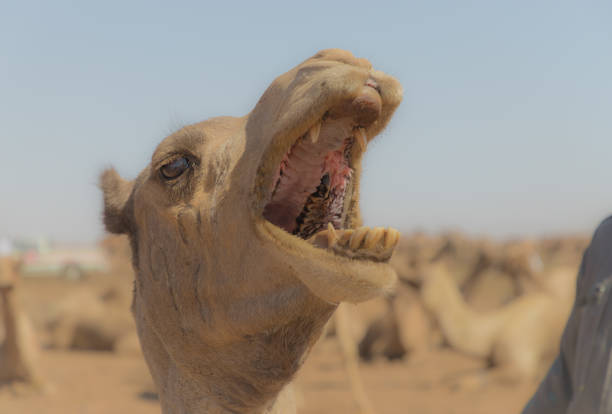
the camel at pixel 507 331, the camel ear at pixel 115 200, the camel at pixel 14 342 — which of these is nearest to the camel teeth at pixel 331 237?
the camel ear at pixel 115 200

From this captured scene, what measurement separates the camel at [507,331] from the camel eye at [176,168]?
379 inches

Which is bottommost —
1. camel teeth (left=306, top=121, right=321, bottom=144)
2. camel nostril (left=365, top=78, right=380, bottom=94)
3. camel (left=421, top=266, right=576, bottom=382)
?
camel (left=421, top=266, right=576, bottom=382)

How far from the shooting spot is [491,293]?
91.2 feet

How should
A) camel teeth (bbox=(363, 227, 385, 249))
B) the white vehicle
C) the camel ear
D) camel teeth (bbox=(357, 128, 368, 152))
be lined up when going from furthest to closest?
the white vehicle < the camel ear < camel teeth (bbox=(357, 128, 368, 152)) < camel teeth (bbox=(363, 227, 385, 249))

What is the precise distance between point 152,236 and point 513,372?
10031 millimetres

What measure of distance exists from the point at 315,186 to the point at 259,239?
0.24 m

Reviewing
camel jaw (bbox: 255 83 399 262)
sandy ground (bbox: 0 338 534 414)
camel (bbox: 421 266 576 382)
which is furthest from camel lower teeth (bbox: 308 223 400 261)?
camel (bbox: 421 266 576 382)

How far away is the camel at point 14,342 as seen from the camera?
9.91 metres

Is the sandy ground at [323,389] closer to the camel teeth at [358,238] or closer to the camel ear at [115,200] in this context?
the camel ear at [115,200]

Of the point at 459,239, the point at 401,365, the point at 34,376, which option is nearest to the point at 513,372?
the point at 401,365

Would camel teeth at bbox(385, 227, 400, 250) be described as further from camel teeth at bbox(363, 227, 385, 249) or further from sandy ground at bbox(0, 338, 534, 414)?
sandy ground at bbox(0, 338, 534, 414)

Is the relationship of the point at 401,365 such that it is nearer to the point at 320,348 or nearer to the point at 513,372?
the point at 320,348

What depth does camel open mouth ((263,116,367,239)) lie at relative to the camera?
5.80 feet

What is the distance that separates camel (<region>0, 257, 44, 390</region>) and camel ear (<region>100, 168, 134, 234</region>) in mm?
8261
